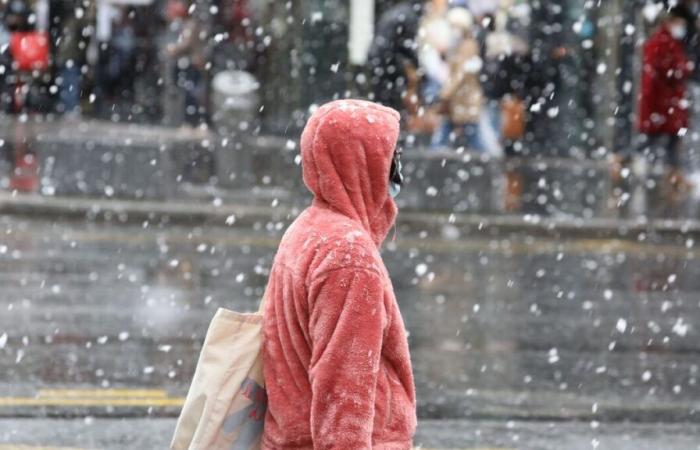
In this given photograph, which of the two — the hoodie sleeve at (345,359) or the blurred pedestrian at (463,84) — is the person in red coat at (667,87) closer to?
the blurred pedestrian at (463,84)

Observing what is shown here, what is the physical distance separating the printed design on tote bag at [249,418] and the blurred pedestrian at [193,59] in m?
18.7

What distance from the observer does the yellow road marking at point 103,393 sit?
7.33 meters

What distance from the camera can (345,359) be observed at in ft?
10.9

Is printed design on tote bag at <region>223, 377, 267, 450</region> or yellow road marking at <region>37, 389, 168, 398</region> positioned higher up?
printed design on tote bag at <region>223, 377, 267, 450</region>

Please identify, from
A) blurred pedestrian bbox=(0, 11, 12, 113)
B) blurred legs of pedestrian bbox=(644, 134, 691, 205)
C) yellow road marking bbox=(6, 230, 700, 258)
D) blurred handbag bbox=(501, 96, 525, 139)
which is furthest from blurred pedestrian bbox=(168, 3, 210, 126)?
yellow road marking bbox=(6, 230, 700, 258)

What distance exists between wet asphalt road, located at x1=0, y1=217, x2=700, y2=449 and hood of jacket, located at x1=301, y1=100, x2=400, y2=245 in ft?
10.6

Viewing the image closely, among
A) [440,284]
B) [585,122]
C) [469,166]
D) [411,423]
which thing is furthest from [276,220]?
[411,423]

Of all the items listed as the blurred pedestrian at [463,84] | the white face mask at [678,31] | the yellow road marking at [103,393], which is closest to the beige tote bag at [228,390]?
the yellow road marking at [103,393]

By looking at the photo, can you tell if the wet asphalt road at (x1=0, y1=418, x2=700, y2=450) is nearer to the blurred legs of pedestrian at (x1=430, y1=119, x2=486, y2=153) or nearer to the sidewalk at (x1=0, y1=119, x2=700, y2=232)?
the sidewalk at (x1=0, y1=119, x2=700, y2=232)

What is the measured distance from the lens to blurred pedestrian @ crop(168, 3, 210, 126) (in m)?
22.1

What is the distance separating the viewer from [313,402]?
334 centimetres

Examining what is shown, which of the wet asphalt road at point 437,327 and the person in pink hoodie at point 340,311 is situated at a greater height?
the person in pink hoodie at point 340,311

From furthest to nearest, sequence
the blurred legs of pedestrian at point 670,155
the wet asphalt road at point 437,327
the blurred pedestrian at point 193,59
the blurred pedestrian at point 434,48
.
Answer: the blurred pedestrian at point 193,59
the blurred pedestrian at point 434,48
the blurred legs of pedestrian at point 670,155
the wet asphalt road at point 437,327

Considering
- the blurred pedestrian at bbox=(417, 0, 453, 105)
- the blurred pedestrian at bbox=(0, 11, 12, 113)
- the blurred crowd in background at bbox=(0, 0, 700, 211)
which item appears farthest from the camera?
the blurred pedestrian at bbox=(0, 11, 12, 113)
